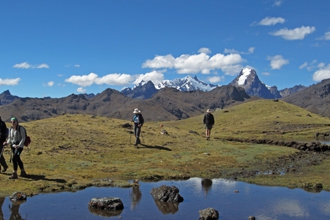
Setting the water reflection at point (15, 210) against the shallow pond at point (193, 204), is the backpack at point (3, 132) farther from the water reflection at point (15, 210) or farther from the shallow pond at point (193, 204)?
the water reflection at point (15, 210)

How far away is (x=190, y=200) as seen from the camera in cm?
2134

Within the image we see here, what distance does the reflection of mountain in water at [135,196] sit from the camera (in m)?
20.3

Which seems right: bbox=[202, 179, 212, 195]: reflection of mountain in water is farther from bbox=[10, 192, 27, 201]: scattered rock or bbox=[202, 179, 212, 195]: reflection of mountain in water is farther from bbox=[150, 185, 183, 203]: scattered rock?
bbox=[10, 192, 27, 201]: scattered rock

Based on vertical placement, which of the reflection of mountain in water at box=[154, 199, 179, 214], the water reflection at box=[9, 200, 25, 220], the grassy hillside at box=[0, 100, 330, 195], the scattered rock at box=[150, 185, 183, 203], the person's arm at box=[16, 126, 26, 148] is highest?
the person's arm at box=[16, 126, 26, 148]

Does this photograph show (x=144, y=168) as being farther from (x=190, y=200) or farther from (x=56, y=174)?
(x=190, y=200)

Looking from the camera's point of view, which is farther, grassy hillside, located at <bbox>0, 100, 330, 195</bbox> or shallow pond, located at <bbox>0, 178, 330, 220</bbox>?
grassy hillside, located at <bbox>0, 100, 330, 195</bbox>

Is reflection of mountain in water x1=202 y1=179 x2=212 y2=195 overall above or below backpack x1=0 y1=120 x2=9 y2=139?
below

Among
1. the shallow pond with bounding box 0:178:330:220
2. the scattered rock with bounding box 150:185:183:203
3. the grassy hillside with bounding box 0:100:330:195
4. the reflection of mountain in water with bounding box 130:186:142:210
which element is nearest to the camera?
the shallow pond with bounding box 0:178:330:220

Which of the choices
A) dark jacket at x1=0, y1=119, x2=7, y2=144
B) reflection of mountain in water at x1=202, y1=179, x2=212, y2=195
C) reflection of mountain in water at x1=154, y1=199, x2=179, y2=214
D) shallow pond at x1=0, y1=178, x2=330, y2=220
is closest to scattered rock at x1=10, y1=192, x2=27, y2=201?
shallow pond at x1=0, y1=178, x2=330, y2=220

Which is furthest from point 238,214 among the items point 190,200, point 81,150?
point 81,150

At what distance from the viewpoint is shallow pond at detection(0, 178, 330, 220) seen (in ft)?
59.8

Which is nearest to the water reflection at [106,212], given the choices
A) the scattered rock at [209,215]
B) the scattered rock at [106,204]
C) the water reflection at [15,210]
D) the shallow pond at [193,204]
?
the shallow pond at [193,204]

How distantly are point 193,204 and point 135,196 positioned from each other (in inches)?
152

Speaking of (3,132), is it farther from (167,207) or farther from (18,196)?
(167,207)
